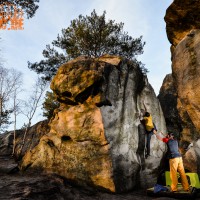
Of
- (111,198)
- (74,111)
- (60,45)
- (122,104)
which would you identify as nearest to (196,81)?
(122,104)

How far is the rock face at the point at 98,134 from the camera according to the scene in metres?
9.85

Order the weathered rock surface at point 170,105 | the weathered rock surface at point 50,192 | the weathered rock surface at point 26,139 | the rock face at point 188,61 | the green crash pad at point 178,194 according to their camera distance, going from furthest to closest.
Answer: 1. the weathered rock surface at point 170,105
2. the weathered rock surface at point 26,139
3. the rock face at point 188,61
4. the green crash pad at point 178,194
5. the weathered rock surface at point 50,192

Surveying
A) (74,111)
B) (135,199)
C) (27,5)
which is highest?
(27,5)

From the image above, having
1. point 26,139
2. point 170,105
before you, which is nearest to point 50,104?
point 26,139

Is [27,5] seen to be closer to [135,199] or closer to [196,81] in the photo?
[196,81]

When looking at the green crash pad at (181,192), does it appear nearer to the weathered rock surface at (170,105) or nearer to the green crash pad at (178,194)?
the green crash pad at (178,194)

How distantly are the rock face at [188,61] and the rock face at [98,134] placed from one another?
209 centimetres

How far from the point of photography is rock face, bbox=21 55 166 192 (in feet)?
32.3

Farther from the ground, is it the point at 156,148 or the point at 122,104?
the point at 122,104

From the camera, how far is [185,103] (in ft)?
42.0

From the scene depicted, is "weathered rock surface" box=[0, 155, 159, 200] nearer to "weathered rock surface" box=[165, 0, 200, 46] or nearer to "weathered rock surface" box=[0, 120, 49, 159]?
"weathered rock surface" box=[0, 120, 49, 159]

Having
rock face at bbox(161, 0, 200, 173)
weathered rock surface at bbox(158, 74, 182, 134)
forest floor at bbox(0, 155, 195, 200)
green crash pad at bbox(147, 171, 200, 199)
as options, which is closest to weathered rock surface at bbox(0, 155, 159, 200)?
forest floor at bbox(0, 155, 195, 200)

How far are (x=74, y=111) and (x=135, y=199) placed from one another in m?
4.85

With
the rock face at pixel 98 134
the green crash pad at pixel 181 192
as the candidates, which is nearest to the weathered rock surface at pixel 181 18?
the rock face at pixel 98 134
